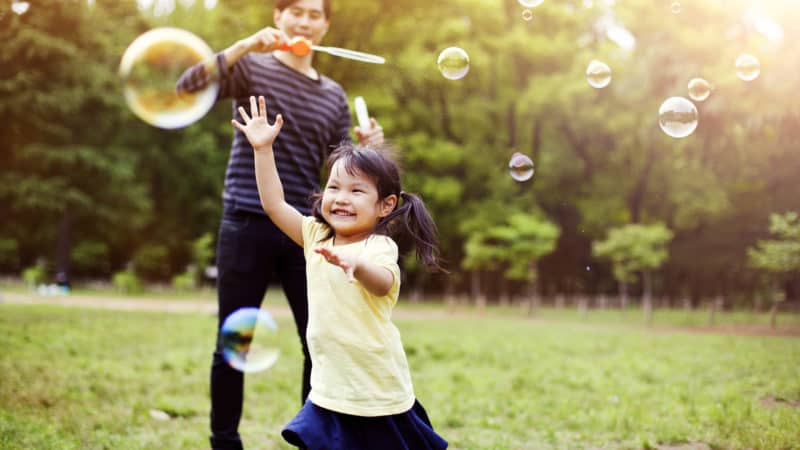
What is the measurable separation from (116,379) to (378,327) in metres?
4.09

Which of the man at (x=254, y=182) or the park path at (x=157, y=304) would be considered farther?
the park path at (x=157, y=304)

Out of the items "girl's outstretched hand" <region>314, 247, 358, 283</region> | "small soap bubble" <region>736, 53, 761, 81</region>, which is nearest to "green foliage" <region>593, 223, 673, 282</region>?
"small soap bubble" <region>736, 53, 761, 81</region>

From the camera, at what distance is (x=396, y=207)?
2.55 meters

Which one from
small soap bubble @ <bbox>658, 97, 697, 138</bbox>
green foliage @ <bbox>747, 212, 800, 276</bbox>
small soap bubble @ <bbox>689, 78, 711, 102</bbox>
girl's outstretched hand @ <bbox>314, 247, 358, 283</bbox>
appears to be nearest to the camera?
girl's outstretched hand @ <bbox>314, 247, 358, 283</bbox>

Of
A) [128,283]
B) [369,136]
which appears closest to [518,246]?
[128,283]

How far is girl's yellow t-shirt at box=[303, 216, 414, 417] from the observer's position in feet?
7.54

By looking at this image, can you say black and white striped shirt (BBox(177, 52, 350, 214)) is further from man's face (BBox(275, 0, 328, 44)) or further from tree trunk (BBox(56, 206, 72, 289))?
tree trunk (BBox(56, 206, 72, 289))

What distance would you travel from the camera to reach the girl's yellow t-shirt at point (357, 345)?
7.54ft

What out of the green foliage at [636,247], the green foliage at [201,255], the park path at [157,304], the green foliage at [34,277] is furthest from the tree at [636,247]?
the green foliage at [34,277]

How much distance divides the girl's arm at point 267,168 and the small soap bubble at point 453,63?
1924 mm

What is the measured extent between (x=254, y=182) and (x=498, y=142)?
21762 mm

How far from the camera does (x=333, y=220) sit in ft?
7.80

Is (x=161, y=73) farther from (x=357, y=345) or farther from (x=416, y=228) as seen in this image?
(x=357, y=345)

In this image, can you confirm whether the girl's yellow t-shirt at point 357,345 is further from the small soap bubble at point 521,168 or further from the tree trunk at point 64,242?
the tree trunk at point 64,242
